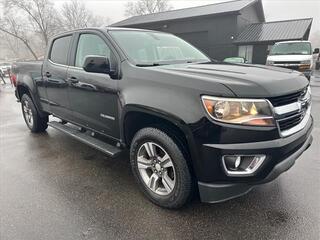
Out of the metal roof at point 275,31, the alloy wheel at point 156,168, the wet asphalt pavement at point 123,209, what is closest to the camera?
the wet asphalt pavement at point 123,209

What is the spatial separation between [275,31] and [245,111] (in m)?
20.8

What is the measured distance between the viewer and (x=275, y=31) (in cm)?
1998

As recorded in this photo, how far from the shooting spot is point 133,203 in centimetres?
287

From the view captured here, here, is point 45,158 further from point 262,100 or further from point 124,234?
point 262,100

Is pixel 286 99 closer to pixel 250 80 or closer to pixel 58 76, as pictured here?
pixel 250 80

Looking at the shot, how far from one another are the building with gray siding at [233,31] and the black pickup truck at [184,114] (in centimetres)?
1770

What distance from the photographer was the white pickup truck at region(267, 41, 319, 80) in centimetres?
1116

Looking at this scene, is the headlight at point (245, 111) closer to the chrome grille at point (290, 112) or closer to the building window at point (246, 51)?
the chrome grille at point (290, 112)

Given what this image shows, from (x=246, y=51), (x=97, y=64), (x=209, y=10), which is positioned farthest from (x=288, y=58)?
(x=209, y=10)

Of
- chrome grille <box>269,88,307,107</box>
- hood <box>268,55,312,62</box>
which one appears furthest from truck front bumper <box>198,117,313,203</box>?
hood <box>268,55,312,62</box>

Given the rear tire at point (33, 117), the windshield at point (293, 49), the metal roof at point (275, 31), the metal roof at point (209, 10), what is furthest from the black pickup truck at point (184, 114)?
the metal roof at point (209, 10)

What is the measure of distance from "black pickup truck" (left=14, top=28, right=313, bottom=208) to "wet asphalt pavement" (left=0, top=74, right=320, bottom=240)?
0.27m

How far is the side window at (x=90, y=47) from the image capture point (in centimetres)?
332

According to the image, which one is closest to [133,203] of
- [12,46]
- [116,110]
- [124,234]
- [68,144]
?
[124,234]
